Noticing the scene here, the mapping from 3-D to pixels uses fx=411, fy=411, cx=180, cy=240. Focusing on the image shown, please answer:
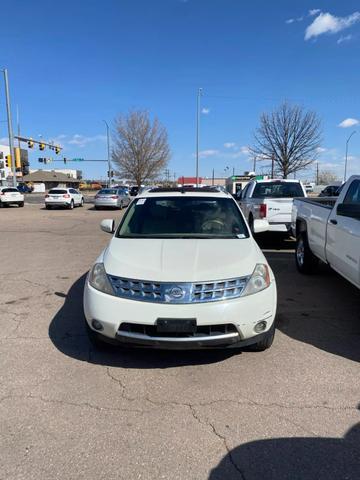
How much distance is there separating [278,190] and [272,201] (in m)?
1.50

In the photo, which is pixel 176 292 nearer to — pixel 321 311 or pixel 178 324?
pixel 178 324

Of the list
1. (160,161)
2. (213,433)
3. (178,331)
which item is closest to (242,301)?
(178,331)

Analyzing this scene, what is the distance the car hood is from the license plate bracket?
1.14 ft

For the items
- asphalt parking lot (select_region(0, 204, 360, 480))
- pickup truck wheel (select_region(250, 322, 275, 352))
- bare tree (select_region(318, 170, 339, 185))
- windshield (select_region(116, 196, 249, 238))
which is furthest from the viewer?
bare tree (select_region(318, 170, 339, 185))

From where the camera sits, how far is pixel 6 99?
33156 mm

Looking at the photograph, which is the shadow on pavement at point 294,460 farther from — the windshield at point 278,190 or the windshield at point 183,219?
the windshield at point 278,190

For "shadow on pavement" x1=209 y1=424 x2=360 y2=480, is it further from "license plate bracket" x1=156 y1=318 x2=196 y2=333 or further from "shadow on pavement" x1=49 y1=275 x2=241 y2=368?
"shadow on pavement" x1=49 y1=275 x2=241 y2=368

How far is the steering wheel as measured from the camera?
16.5 ft

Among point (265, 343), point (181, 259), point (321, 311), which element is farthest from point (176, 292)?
point (321, 311)

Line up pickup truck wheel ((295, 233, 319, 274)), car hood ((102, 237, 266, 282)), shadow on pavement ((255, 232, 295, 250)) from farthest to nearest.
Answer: shadow on pavement ((255, 232, 295, 250)), pickup truck wheel ((295, 233, 319, 274)), car hood ((102, 237, 266, 282))

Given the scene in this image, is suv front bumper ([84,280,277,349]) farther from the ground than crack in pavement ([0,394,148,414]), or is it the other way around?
suv front bumper ([84,280,277,349])

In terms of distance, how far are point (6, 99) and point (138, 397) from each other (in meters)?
35.1

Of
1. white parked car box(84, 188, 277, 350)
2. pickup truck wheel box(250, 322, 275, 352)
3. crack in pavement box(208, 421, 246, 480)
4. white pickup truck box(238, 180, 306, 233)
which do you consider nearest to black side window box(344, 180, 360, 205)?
white parked car box(84, 188, 277, 350)

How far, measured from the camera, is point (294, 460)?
2.61 m
